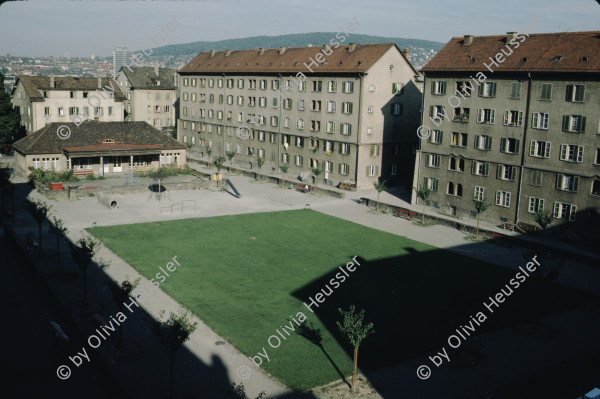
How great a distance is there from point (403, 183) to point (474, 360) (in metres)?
44.8

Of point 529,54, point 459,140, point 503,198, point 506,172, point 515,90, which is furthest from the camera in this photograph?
point 459,140

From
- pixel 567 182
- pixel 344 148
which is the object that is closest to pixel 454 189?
pixel 567 182

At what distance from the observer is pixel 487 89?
46.5 meters

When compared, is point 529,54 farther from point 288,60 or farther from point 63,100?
point 63,100

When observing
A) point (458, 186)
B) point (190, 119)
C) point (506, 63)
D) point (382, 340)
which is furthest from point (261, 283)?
point (190, 119)

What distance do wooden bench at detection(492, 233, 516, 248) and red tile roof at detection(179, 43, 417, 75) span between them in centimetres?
→ 2552

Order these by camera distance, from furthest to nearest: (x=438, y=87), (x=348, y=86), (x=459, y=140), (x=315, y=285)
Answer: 1. (x=348, y=86)
2. (x=438, y=87)
3. (x=459, y=140)
4. (x=315, y=285)

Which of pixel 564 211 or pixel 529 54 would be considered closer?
pixel 564 211

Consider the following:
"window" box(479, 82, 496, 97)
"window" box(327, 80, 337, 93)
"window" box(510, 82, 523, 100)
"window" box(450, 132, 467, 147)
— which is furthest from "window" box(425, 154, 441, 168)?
"window" box(327, 80, 337, 93)

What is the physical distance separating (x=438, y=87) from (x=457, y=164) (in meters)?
7.64

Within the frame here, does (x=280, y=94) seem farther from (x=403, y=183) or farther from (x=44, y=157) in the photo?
(x=44, y=157)

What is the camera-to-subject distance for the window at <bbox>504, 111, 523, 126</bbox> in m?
44.2

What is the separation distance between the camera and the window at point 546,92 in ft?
138

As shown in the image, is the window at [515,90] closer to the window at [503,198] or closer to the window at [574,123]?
the window at [574,123]
